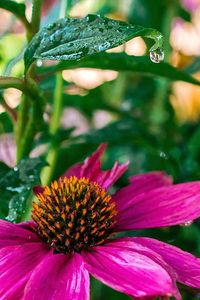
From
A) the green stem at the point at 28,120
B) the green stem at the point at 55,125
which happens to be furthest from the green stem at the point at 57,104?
the green stem at the point at 28,120

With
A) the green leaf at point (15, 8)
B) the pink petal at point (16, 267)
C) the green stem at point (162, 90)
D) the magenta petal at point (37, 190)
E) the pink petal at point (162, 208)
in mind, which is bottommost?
the pink petal at point (16, 267)

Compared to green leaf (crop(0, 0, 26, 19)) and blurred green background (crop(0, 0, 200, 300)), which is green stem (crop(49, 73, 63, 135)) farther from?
green leaf (crop(0, 0, 26, 19))

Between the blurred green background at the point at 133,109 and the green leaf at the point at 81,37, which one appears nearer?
the green leaf at the point at 81,37

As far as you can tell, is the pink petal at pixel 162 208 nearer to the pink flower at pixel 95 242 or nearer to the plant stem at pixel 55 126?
the pink flower at pixel 95 242

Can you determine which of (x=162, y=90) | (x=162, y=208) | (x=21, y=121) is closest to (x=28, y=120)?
(x=21, y=121)

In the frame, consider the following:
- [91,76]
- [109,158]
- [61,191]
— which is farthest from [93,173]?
[91,76]

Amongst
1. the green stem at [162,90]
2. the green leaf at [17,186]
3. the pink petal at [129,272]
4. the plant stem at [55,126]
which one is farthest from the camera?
the green stem at [162,90]

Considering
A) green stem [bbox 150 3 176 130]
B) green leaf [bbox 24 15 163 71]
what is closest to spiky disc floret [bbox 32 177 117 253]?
green leaf [bbox 24 15 163 71]

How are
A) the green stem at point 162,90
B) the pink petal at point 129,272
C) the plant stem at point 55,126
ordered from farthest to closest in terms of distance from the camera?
the green stem at point 162,90 < the plant stem at point 55,126 < the pink petal at point 129,272
